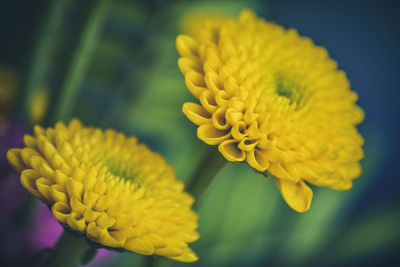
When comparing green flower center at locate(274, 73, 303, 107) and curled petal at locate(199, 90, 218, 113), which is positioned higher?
green flower center at locate(274, 73, 303, 107)

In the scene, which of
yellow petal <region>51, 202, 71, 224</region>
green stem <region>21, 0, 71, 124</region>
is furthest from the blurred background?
yellow petal <region>51, 202, 71, 224</region>

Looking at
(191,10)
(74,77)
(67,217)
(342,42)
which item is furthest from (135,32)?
(342,42)

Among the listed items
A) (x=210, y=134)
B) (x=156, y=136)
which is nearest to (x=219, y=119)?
(x=210, y=134)

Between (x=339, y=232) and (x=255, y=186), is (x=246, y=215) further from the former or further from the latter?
(x=339, y=232)

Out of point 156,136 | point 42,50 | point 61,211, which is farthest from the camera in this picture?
point 156,136

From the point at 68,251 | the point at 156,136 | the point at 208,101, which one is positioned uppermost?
the point at 156,136

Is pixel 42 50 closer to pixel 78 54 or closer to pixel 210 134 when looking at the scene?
pixel 78 54

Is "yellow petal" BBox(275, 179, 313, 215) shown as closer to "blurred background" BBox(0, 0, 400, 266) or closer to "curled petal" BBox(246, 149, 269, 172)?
"curled petal" BBox(246, 149, 269, 172)
